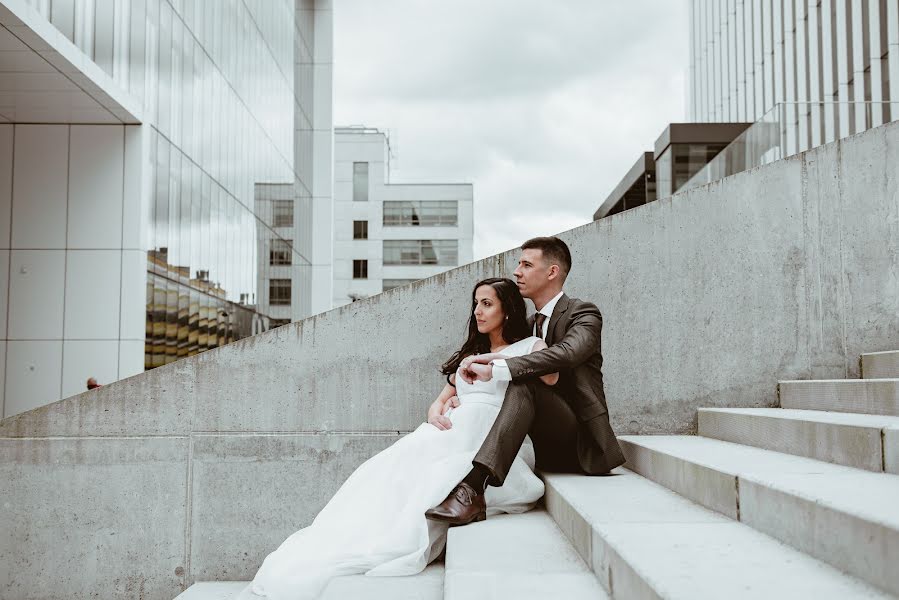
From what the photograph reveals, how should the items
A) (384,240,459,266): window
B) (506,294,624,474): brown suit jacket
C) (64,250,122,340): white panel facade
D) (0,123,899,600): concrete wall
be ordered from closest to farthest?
1. (506,294,624,474): brown suit jacket
2. (0,123,899,600): concrete wall
3. (64,250,122,340): white panel facade
4. (384,240,459,266): window

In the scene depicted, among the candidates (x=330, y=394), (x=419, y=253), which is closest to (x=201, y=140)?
(x=330, y=394)

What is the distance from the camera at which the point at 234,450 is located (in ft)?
19.0

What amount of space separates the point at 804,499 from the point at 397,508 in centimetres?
213

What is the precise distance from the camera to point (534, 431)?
15.3 feet

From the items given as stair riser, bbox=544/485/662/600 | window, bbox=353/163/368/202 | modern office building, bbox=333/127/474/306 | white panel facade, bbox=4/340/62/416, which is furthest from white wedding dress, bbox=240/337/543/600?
window, bbox=353/163/368/202

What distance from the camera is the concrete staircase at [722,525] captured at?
227 centimetres

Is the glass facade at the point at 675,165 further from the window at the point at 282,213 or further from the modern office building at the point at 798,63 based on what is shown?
the window at the point at 282,213

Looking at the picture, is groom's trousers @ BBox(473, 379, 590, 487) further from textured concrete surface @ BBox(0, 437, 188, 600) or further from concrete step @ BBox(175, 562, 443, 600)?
textured concrete surface @ BBox(0, 437, 188, 600)

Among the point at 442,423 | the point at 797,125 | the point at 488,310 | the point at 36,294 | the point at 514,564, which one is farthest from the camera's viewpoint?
the point at 36,294

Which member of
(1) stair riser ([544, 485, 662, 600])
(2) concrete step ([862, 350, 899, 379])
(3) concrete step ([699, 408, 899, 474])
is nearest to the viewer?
(1) stair riser ([544, 485, 662, 600])

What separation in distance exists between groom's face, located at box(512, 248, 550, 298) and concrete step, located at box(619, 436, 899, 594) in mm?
1227

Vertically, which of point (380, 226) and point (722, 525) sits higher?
point (380, 226)

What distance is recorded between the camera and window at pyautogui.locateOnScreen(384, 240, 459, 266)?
69188 mm

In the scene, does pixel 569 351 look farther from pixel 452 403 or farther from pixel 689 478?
pixel 689 478
